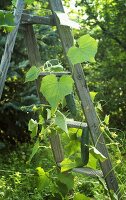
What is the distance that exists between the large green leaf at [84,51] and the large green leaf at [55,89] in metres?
0.10

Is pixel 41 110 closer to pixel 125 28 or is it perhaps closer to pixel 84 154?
pixel 84 154

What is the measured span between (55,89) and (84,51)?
22 centimetres

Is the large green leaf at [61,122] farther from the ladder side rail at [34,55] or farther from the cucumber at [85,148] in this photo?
the ladder side rail at [34,55]

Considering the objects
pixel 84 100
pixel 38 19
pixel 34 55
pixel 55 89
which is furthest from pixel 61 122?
pixel 34 55

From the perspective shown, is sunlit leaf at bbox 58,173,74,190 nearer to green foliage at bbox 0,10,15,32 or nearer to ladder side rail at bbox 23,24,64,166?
ladder side rail at bbox 23,24,64,166

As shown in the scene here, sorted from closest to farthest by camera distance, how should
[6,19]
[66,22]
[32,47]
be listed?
[6,19]
[66,22]
[32,47]

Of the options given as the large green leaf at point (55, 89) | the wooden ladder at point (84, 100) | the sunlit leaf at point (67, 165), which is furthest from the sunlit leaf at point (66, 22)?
the sunlit leaf at point (67, 165)

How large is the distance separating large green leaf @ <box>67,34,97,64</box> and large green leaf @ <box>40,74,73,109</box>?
0.32 ft

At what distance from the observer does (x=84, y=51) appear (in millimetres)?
1740

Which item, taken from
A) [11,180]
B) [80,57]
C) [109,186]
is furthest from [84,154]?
[11,180]

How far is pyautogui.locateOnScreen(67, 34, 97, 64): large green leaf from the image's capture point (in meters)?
1.73

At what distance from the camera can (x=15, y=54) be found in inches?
197

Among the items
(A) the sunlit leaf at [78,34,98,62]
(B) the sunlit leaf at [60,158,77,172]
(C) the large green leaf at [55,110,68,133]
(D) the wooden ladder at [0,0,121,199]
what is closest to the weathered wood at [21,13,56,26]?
(D) the wooden ladder at [0,0,121,199]

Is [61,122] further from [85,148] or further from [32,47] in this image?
[32,47]
